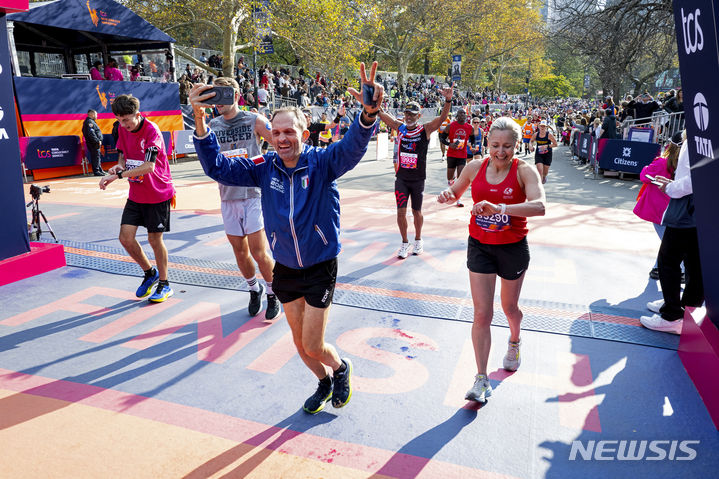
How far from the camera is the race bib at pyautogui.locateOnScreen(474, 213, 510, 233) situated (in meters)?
3.21

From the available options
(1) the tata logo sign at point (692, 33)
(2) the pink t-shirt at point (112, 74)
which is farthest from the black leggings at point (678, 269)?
(2) the pink t-shirt at point (112, 74)

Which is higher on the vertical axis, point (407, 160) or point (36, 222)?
point (407, 160)

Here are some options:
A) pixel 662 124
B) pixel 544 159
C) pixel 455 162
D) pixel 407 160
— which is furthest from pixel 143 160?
pixel 662 124

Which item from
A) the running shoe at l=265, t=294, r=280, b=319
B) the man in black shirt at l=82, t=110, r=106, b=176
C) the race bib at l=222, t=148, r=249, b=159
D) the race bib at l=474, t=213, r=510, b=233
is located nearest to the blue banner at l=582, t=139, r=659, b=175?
the race bib at l=474, t=213, r=510, b=233

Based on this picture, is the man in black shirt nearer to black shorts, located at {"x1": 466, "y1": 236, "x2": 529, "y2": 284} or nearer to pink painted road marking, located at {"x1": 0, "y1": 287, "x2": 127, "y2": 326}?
pink painted road marking, located at {"x1": 0, "y1": 287, "x2": 127, "y2": 326}

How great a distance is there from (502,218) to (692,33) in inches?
62.8

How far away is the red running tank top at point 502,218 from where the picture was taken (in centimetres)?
322

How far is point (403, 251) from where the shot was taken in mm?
6543

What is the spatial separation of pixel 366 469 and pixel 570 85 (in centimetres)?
9270

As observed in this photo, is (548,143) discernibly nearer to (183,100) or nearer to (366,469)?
(366,469)

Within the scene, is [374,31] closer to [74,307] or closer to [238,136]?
[238,136]

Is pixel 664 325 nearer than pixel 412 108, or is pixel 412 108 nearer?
pixel 664 325

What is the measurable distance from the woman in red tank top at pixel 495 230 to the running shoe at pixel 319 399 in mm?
953

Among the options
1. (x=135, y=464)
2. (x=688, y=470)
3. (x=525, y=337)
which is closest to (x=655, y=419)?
(x=688, y=470)
